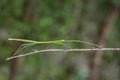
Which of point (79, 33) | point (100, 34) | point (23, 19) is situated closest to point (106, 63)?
point (100, 34)

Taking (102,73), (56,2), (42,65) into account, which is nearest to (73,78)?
(102,73)

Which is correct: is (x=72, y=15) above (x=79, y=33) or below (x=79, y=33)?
above

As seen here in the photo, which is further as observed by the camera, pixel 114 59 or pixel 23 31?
pixel 114 59

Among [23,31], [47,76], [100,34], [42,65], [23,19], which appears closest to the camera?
[23,31]

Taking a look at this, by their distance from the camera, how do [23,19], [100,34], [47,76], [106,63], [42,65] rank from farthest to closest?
1. [106,63]
2. [100,34]
3. [47,76]
4. [42,65]
5. [23,19]

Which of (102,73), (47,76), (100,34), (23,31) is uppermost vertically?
(23,31)

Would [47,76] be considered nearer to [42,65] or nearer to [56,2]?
[42,65]

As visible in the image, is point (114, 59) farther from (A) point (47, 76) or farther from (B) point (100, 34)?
(A) point (47, 76)
